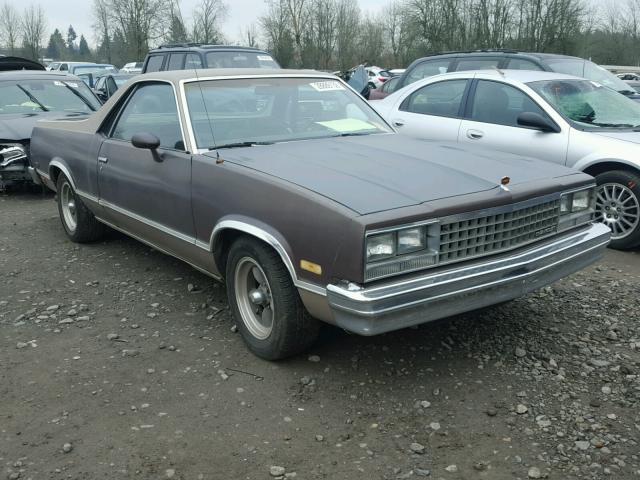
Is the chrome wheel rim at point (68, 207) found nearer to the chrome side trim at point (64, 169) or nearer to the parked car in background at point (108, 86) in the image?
the chrome side trim at point (64, 169)

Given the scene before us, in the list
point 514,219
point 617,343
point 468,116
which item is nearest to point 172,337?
point 514,219

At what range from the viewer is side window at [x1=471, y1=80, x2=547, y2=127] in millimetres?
6164

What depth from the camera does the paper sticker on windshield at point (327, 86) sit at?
15.4ft

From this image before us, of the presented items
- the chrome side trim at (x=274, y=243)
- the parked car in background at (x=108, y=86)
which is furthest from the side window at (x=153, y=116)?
the parked car in background at (x=108, y=86)

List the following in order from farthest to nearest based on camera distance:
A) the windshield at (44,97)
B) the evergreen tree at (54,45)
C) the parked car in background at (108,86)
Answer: the evergreen tree at (54,45) → the parked car in background at (108,86) → the windshield at (44,97)

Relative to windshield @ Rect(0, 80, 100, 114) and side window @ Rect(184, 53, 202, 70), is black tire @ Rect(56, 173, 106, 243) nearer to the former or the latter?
windshield @ Rect(0, 80, 100, 114)

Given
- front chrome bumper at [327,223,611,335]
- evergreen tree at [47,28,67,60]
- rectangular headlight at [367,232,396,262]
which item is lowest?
front chrome bumper at [327,223,611,335]

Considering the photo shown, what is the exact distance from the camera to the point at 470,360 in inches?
139

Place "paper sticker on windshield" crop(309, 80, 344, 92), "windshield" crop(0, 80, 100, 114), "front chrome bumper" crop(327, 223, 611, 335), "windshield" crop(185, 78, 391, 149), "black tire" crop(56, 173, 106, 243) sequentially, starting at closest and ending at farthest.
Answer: "front chrome bumper" crop(327, 223, 611, 335)
"windshield" crop(185, 78, 391, 149)
"paper sticker on windshield" crop(309, 80, 344, 92)
"black tire" crop(56, 173, 106, 243)
"windshield" crop(0, 80, 100, 114)

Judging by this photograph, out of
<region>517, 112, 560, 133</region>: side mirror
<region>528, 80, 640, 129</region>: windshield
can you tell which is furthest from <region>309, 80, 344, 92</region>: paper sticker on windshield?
<region>528, 80, 640, 129</region>: windshield

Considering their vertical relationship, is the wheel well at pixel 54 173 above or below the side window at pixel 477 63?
below

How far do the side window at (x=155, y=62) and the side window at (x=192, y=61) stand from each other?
86cm

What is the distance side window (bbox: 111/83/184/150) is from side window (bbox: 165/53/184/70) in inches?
251

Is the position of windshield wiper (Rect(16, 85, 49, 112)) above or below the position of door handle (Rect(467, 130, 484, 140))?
above
